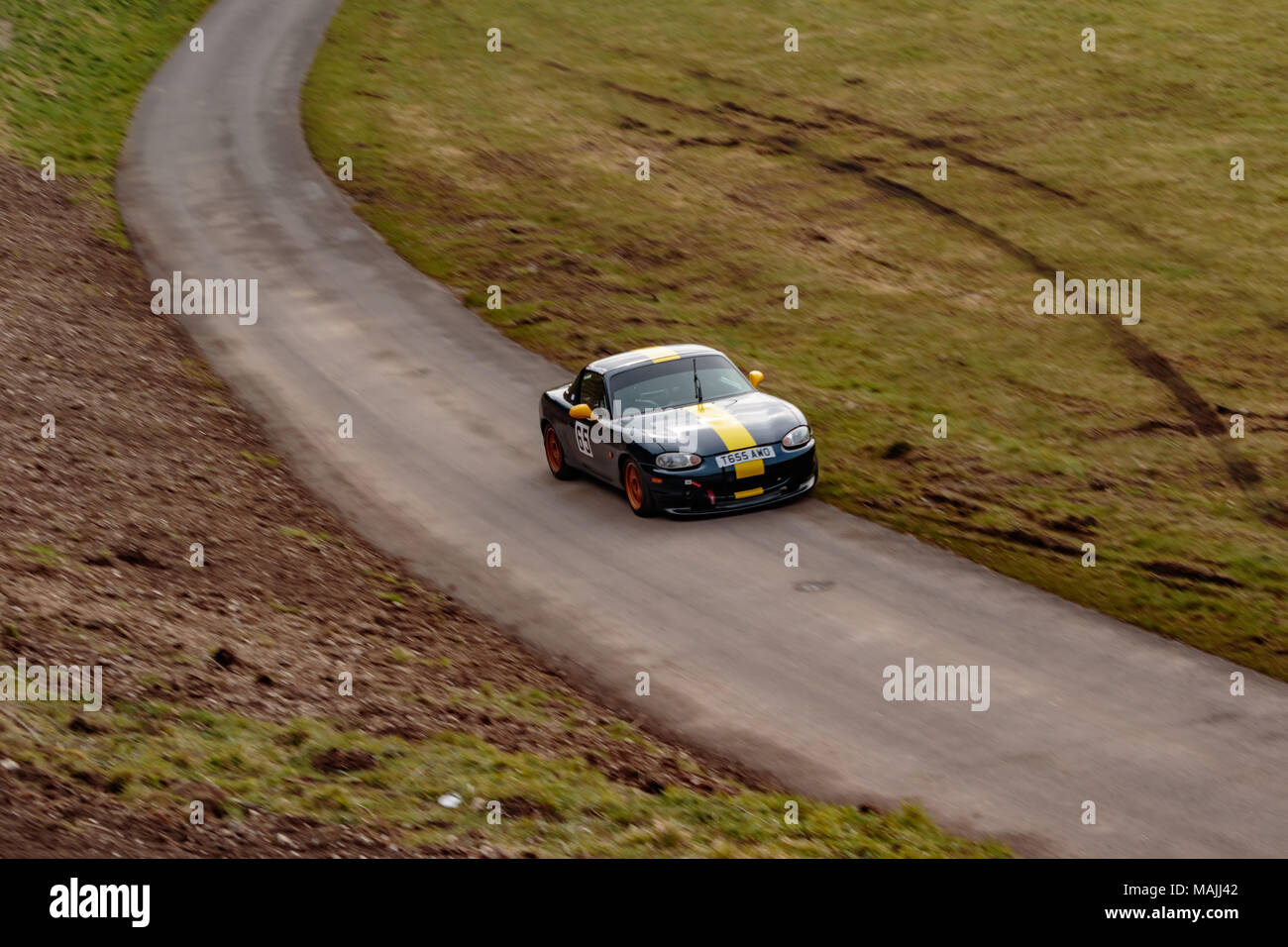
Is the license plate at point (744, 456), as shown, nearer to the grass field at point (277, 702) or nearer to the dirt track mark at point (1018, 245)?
the grass field at point (277, 702)

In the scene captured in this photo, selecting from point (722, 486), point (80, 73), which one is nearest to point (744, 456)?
point (722, 486)

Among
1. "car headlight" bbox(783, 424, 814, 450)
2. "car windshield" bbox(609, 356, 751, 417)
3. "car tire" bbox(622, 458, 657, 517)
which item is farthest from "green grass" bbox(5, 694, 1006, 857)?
"car windshield" bbox(609, 356, 751, 417)

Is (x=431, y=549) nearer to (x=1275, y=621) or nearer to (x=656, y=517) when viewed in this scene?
(x=656, y=517)

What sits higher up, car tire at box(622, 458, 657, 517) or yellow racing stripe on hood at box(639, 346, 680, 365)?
A: yellow racing stripe on hood at box(639, 346, 680, 365)

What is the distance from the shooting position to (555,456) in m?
18.7

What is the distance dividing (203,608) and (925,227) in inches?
787

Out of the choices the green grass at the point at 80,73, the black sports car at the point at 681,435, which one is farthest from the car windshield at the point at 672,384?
the green grass at the point at 80,73

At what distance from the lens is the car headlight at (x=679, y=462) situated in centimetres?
1641

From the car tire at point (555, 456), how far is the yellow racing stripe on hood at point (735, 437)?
224 centimetres

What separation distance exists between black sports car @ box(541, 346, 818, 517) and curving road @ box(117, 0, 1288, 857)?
34 cm

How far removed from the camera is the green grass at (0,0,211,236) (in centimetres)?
3516

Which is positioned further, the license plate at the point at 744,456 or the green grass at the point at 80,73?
the green grass at the point at 80,73

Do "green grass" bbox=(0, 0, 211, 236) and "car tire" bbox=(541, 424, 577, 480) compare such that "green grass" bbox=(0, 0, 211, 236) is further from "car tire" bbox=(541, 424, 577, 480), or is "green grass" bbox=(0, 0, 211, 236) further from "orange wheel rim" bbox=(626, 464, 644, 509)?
"orange wheel rim" bbox=(626, 464, 644, 509)

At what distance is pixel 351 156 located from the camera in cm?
3684
